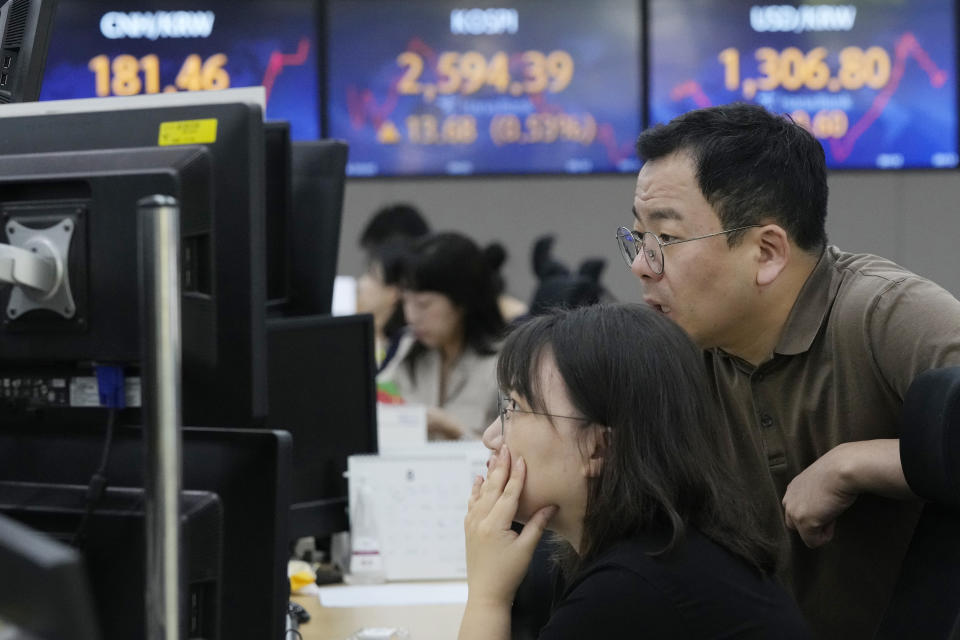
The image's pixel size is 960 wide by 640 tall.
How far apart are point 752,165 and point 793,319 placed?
21cm

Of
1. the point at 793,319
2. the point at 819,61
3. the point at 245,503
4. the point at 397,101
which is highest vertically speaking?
the point at 819,61

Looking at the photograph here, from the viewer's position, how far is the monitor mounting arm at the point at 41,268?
102 centimetres

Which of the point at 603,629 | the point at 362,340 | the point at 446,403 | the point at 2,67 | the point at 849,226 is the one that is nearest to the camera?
the point at 603,629

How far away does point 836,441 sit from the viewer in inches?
62.8

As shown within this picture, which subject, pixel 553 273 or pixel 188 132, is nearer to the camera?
pixel 188 132

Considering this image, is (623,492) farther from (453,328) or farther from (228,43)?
(228,43)

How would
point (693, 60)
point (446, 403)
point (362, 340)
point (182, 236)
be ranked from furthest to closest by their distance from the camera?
point (693, 60)
point (446, 403)
point (362, 340)
point (182, 236)

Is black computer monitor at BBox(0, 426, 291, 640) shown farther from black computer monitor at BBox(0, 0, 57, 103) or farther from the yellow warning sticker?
black computer monitor at BBox(0, 0, 57, 103)

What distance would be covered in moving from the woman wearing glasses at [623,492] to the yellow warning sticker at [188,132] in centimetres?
42

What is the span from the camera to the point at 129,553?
40.8 inches

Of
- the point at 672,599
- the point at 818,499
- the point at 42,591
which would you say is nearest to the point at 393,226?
the point at 818,499

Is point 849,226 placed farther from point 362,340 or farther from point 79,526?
point 79,526

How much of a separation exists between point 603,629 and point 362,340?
1.16m

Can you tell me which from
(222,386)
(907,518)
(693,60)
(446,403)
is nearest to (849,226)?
(693,60)
